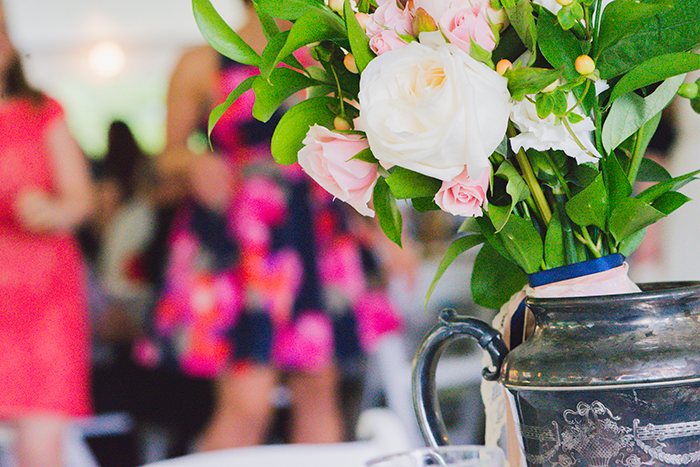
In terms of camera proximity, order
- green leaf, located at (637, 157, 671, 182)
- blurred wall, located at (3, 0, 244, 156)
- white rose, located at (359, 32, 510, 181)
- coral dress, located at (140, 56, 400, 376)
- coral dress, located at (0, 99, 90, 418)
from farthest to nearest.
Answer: blurred wall, located at (3, 0, 244, 156) → coral dress, located at (0, 99, 90, 418) → coral dress, located at (140, 56, 400, 376) → green leaf, located at (637, 157, 671, 182) → white rose, located at (359, 32, 510, 181)

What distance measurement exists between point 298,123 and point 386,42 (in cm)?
8

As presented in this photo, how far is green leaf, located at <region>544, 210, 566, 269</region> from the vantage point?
345 mm

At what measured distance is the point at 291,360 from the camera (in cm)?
135

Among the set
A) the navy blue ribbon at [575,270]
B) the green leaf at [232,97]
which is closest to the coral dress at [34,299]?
the green leaf at [232,97]

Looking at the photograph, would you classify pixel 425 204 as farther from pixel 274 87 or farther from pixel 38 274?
pixel 38 274

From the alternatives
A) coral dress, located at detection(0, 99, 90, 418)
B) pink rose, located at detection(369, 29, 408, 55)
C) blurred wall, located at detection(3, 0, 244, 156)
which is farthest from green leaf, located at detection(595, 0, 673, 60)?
blurred wall, located at detection(3, 0, 244, 156)

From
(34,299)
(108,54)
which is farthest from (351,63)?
(108,54)

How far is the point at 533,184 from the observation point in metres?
0.34

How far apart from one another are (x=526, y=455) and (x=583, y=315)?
0.09 m

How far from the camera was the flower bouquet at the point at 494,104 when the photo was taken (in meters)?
0.29

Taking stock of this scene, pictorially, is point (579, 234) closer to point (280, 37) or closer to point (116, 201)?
point (280, 37)

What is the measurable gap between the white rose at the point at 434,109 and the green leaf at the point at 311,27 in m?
0.04

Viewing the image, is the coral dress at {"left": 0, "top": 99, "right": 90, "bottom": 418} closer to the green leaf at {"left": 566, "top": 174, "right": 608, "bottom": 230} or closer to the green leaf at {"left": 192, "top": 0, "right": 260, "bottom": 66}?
the green leaf at {"left": 192, "top": 0, "right": 260, "bottom": 66}

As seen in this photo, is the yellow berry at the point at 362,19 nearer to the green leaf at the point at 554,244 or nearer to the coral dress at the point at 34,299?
the green leaf at the point at 554,244
